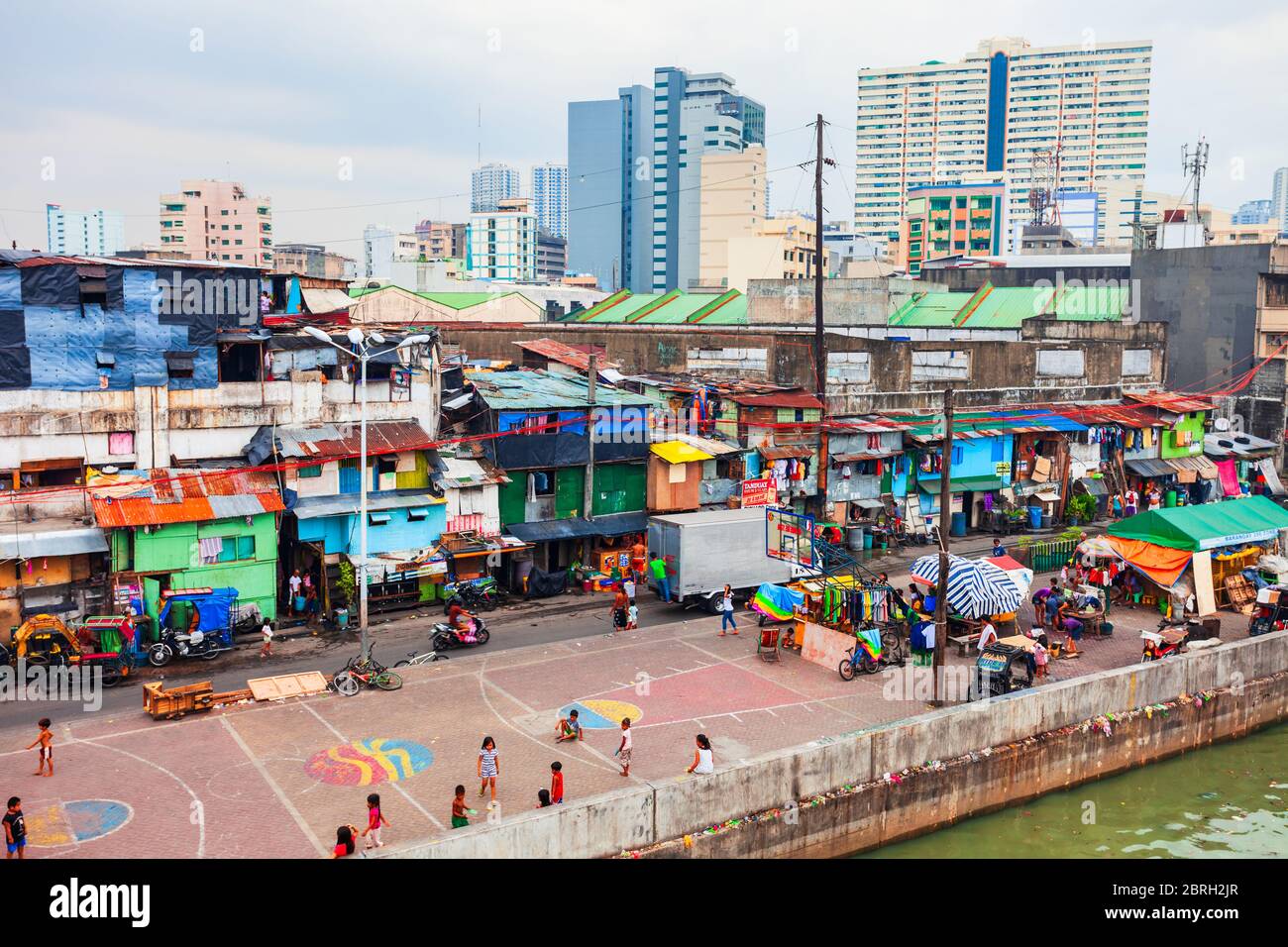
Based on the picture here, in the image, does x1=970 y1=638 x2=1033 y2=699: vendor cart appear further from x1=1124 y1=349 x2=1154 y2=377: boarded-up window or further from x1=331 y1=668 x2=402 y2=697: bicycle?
x1=1124 y1=349 x2=1154 y2=377: boarded-up window

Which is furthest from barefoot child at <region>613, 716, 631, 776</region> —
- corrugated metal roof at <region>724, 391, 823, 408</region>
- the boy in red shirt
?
corrugated metal roof at <region>724, 391, 823, 408</region>

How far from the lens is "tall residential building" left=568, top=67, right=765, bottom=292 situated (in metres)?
182

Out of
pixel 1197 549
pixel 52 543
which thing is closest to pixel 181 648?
pixel 52 543

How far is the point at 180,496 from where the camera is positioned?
30.9 m

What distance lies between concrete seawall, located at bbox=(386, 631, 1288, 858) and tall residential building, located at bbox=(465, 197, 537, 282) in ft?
544

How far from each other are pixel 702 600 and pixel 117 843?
1939 cm

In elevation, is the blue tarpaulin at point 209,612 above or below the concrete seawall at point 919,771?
above

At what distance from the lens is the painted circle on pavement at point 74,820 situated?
1888 cm

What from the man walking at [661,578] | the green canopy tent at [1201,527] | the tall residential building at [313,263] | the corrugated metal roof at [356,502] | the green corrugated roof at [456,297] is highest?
the tall residential building at [313,263]

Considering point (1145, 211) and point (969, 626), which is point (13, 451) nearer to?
point (969, 626)

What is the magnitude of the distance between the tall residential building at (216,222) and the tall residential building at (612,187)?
191 feet

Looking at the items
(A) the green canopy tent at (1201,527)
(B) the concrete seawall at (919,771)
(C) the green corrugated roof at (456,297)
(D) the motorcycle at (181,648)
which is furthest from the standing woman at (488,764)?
(C) the green corrugated roof at (456,297)

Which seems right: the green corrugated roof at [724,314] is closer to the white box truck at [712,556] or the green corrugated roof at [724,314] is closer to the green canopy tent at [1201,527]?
the white box truck at [712,556]

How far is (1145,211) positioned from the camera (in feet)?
622
